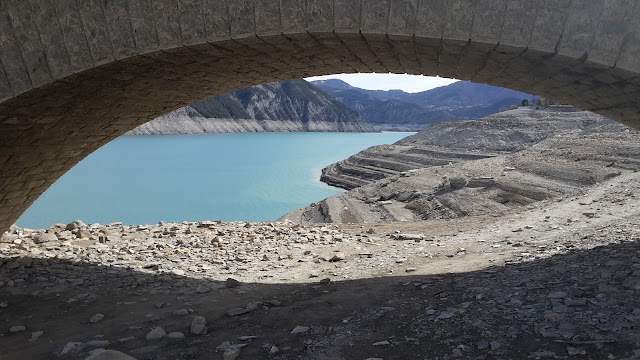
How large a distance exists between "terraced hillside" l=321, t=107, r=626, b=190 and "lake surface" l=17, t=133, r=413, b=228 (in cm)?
394

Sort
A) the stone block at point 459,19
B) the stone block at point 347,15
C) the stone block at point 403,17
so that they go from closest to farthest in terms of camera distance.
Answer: the stone block at point 459,19 < the stone block at point 403,17 < the stone block at point 347,15

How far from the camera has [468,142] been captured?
36.2 meters

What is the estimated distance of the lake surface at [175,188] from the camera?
29859 mm

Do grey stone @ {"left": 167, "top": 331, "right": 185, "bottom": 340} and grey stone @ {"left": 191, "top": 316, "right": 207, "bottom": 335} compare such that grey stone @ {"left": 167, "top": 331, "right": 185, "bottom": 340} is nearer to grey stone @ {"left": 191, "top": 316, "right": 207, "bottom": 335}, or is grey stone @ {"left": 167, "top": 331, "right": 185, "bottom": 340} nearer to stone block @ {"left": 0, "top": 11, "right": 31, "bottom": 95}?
Result: grey stone @ {"left": 191, "top": 316, "right": 207, "bottom": 335}

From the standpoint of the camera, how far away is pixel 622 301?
4.08m

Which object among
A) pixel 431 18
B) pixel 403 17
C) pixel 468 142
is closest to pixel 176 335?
pixel 403 17

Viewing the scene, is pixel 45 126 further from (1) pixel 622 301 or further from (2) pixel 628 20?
(1) pixel 622 301

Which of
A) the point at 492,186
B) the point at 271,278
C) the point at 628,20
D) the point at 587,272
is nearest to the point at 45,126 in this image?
the point at 271,278

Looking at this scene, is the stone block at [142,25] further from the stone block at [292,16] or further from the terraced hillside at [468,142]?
the terraced hillside at [468,142]

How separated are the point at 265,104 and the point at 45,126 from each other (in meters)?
128

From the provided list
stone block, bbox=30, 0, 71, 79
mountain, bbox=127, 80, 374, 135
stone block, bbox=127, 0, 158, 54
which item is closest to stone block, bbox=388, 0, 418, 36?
stone block, bbox=127, 0, 158, 54

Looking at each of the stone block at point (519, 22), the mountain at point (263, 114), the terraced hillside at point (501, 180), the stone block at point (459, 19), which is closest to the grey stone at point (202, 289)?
the stone block at point (459, 19)

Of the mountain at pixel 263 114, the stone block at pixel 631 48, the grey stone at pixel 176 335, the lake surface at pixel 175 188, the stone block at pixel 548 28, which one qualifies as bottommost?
the lake surface at pixel 175 188

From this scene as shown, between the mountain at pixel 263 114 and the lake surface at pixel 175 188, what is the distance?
3455 centimetres
